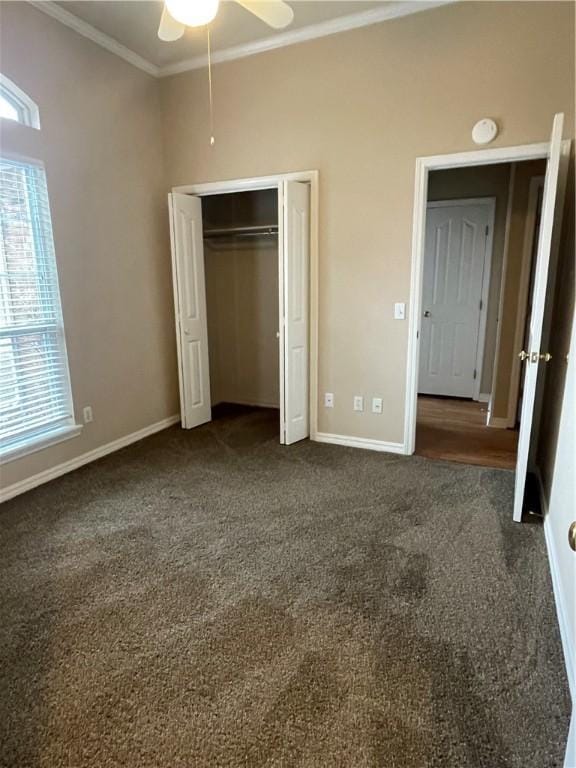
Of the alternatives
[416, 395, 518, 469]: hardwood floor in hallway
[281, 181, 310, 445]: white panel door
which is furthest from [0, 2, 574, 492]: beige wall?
[416, 395, 518, 469]: hardwood floor in hallway

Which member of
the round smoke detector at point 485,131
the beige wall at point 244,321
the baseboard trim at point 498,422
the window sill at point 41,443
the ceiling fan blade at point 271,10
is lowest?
Result: the baseboard trim at point 498,422

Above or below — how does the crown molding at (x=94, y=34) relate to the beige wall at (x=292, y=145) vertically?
above

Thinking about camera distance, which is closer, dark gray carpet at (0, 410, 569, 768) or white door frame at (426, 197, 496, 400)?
dark gray carpet at (0, 410, 569, 768)

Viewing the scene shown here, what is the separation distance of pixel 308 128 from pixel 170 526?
3080 mm

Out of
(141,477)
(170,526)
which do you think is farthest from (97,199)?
(170,526)

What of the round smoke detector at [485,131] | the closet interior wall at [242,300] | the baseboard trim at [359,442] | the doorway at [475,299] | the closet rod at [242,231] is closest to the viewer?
the round smoke detector at [485,131]

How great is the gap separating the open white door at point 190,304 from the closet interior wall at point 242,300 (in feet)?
2.44

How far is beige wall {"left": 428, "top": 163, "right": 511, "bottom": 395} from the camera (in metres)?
5.03

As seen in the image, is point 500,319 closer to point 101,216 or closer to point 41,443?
point 101,216

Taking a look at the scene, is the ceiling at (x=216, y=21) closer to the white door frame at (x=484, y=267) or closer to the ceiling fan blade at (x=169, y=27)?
the ceiling fan blade at (x=169, y=27)

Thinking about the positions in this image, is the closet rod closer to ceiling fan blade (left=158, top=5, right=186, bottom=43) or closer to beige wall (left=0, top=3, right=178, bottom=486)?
beige wall (left=0, top=3, right=178, bottom=486)

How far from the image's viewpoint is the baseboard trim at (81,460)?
10.1ft

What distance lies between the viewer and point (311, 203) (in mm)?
3639

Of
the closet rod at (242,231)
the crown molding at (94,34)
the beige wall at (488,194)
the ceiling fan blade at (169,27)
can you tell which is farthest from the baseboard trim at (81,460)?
the beige wall at (488,194)
